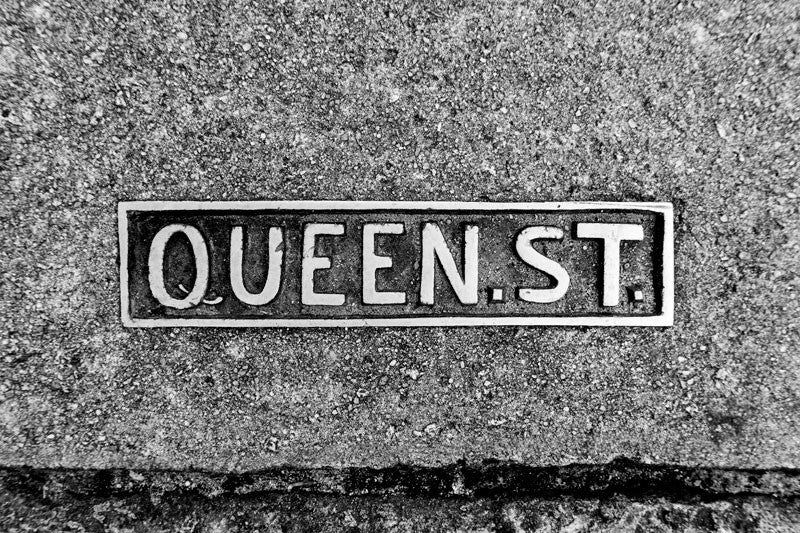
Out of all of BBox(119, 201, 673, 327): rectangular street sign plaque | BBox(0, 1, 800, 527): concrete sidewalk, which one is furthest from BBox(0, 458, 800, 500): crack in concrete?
BBox(119, 201, 673, 327): rectangular street sign plaque

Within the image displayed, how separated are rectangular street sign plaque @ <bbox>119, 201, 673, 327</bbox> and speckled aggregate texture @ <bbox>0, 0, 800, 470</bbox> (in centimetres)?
5

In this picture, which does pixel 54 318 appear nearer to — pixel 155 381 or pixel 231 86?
pixel 155 381

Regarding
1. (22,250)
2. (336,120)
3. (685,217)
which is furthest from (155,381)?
(685,217)

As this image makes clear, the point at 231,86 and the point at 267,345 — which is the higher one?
the point at 231,86

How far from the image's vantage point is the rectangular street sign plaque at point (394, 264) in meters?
1.12

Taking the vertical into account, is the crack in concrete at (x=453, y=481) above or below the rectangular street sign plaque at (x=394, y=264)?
below

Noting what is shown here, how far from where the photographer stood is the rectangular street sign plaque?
1.12m

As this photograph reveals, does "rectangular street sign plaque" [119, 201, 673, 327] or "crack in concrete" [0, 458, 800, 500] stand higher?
"rectangular street sign plaque" [119, 201, 673, 327]

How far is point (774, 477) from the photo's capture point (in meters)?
1.15

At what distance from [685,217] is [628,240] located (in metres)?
0.18

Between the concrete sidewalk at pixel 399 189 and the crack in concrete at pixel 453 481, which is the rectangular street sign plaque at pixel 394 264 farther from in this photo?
the crack in concrete at pixel 453 481

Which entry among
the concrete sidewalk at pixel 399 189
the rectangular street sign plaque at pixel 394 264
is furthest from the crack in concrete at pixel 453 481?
the rectangular street sign plaque at pixel 394 264

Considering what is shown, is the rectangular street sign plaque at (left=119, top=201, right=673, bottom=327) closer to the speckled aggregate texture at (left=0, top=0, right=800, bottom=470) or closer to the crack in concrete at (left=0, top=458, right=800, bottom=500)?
the speckled aggregate texture at (left=0, top=0, right=800, bottom=470)

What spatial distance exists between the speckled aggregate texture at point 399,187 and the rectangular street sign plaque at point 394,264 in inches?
2.1
